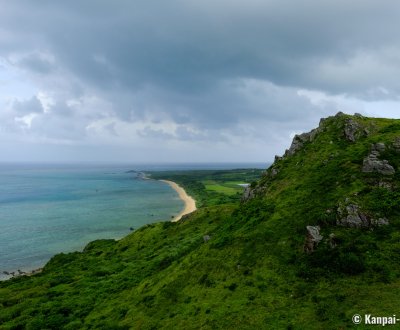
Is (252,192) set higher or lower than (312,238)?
higher

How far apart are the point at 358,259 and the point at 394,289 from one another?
4112 mm

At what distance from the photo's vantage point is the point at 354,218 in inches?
1380

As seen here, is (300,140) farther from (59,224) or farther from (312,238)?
(59,224)

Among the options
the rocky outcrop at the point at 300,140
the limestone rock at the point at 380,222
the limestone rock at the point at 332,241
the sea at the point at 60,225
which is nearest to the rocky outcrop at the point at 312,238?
the limestone rock at the point at 332,241

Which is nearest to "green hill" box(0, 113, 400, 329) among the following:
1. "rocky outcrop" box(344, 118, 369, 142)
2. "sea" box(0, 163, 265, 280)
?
"rocky outcrop" box(344, 118, 369, 142)

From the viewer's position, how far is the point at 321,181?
45.8 m

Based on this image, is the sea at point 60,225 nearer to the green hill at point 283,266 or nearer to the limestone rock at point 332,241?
the green hill at point 283,266

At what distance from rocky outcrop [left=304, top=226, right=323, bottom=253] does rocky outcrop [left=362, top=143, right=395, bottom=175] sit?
1274 cm
